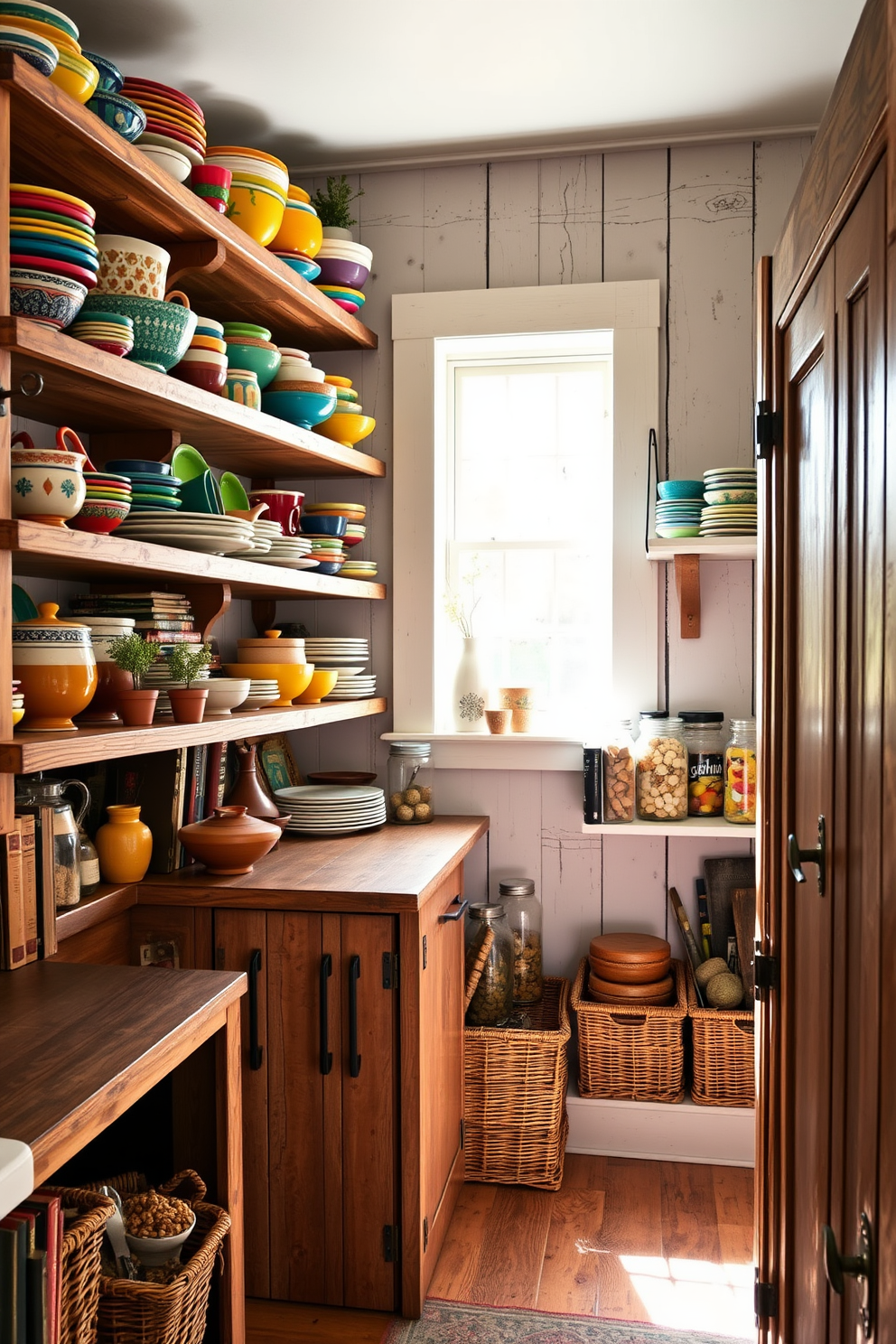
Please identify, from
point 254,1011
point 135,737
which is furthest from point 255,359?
point 254,1011

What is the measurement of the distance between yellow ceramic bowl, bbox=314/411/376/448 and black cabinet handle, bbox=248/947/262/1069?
150cm

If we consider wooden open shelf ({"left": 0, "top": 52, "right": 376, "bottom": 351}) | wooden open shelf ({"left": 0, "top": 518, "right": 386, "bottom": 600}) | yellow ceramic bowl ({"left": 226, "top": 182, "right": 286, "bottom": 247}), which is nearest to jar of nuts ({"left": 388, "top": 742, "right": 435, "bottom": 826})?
wooden open shelf ({"left": 0, "top": 518, "right": 386, "bottom": 600})

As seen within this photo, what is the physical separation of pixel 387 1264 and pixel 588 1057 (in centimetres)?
93

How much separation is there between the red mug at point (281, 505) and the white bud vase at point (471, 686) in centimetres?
70

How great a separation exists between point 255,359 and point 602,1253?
2319 mm

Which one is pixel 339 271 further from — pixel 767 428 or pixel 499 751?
pixel 767 428

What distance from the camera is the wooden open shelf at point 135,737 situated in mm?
1687

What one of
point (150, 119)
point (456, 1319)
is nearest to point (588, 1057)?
point (456, 1319)

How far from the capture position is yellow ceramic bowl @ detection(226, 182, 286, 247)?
2.63 metres

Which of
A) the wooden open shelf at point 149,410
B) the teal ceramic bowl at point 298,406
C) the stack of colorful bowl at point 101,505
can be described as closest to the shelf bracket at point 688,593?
the wooden open shelf at point 149,410

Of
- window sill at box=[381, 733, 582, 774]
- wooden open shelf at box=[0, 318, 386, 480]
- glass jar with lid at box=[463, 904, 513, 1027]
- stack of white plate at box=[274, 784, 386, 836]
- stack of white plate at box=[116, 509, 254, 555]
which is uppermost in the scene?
wooden open shelf at box=[0, 318, 386, 480]

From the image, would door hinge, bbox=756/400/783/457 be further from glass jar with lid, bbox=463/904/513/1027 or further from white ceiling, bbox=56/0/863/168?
glass jar with lid, bbox=463/904/513/1027

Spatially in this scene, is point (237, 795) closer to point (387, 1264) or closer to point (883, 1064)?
point (387, 1264)

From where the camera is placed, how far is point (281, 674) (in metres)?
2.82
